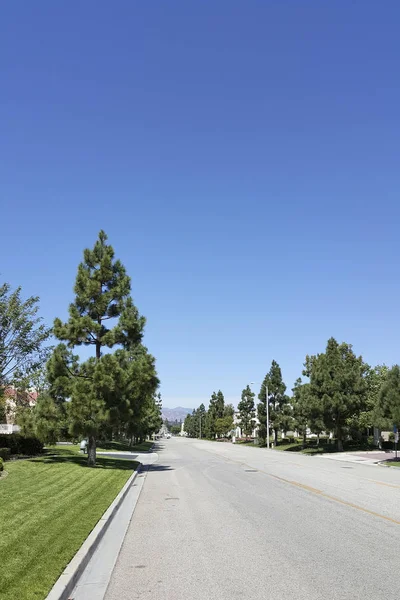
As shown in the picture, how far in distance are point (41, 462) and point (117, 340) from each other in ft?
20.5

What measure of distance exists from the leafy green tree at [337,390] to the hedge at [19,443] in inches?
942

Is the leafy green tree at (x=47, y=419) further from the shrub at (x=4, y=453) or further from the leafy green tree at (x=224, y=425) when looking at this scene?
the leafy green tree at (x=224, y=425)

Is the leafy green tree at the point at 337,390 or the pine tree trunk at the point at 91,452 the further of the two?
the leafy green tree at the point at 337,390

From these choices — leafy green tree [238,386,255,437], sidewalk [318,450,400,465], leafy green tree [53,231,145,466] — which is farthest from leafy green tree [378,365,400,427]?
leafy green tree [238,386,255,437]

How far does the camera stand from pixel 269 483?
1902 centimetres

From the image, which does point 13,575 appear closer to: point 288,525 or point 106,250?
point 288,525

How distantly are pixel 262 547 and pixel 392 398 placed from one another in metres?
25.9

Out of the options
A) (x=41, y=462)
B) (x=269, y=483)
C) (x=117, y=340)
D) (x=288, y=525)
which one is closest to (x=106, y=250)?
(x=117, y=340)

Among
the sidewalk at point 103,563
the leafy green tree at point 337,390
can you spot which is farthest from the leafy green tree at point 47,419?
the leafy green tree at point 337,390

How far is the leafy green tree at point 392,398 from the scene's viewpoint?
3144 cm

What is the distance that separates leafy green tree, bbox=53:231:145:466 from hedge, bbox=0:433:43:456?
4993mm

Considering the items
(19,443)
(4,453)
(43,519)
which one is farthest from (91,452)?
(43,519)

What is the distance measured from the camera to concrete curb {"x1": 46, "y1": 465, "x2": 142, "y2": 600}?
19.1ft

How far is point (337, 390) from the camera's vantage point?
142ft
